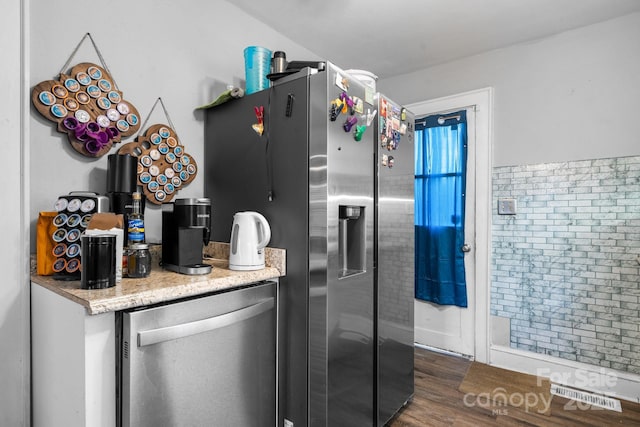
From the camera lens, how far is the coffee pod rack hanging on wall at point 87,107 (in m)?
1.47

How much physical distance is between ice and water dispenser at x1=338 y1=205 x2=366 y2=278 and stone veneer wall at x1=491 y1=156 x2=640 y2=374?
5.26ft

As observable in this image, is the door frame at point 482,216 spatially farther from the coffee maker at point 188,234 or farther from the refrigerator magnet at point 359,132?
the coffee maker at point 188,234

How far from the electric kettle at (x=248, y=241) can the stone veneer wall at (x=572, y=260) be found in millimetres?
2165

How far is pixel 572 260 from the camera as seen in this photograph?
251 cm

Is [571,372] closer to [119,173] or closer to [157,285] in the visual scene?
[157,285]

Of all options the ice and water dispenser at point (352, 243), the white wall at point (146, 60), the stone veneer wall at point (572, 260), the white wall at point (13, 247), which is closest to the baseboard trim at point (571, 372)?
the stone veneer wall at point (572, 260)

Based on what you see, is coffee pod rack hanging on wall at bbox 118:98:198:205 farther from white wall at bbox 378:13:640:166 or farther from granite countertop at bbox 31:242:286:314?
white wall at bbox 378:13:640:166

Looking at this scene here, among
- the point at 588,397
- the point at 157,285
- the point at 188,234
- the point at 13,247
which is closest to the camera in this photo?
the point at 157,285

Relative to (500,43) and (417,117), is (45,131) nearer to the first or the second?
(417,117)

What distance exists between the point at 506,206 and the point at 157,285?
2.66 meters

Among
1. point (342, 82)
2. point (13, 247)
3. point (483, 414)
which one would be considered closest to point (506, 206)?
point (483, 414)

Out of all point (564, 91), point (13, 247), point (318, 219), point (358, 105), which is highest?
point (564, 91)

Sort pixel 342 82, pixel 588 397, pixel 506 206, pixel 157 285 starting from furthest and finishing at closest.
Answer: pixel 506 206 < pixel 588 397 < pixel 342 82 < pixel 157 285

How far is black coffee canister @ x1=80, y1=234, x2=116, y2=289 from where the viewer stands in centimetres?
113
